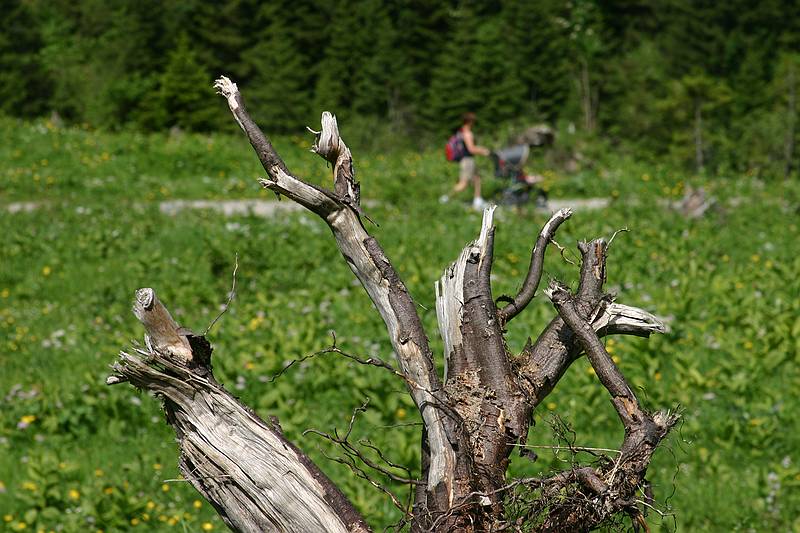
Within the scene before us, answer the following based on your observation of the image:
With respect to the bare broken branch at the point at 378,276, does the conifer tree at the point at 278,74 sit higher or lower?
lower

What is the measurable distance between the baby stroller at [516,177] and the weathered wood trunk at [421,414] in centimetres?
1173

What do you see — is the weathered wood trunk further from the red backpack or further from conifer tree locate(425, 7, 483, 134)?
conifer tree locate(425, 7, 483, 134)

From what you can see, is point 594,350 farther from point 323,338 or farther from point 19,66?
point 19,66

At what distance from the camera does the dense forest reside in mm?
34469

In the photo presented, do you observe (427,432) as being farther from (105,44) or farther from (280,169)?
(105,44)

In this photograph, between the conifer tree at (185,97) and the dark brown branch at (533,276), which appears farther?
the conifer tree at (185,97)

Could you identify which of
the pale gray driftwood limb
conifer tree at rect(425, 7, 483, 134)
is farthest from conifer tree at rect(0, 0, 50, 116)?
the pale gray driftwood limb

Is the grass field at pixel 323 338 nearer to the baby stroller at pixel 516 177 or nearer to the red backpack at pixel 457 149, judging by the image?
the baby stroller at pixel 516 177

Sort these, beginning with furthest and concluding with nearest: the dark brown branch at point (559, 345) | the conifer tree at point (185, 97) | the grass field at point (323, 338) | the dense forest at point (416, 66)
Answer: the conifer tree at point (185, 97) → the dense forest at point (416, 66) → the grass field at point (323, 338) → the dark brown branch at point (559, 345)

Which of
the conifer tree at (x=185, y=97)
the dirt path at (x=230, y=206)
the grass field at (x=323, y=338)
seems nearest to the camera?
→ the grass field at (x=323, y=338)

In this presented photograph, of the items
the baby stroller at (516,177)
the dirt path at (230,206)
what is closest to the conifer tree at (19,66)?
the dirt path at (230,206)

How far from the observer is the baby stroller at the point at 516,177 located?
14328mm

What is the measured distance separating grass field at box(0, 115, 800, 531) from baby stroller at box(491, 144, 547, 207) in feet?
2.88

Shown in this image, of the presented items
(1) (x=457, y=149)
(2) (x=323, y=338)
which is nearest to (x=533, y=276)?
(2) (x=323, y=338)
